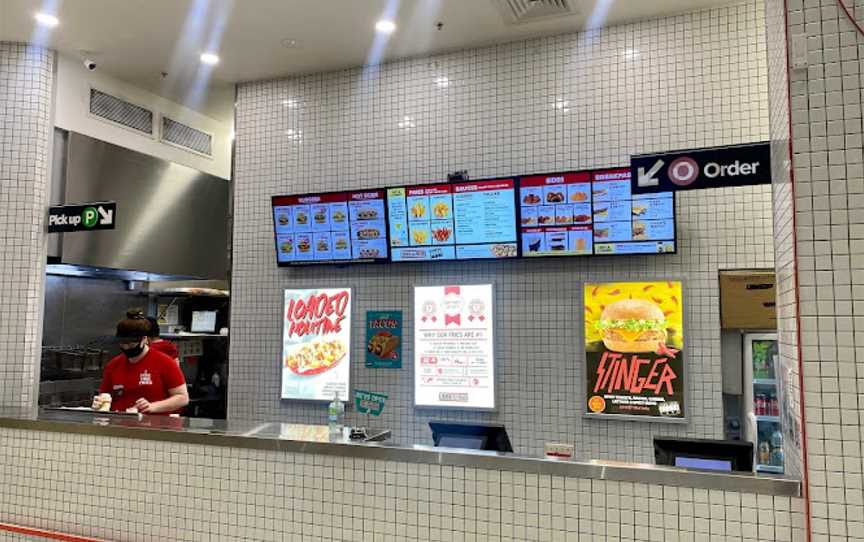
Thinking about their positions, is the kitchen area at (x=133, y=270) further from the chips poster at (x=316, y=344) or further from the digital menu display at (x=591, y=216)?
the digital menu display at (x=591, y=216)

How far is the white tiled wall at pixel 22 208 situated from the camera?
4508mm

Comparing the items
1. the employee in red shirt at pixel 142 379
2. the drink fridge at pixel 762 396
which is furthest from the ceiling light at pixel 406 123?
the drink fridge at pixel 762 396

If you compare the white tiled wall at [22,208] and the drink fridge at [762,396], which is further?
the white tiled wall at [22,208]

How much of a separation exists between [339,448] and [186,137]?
4652mm

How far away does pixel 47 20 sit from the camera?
14.0 ft

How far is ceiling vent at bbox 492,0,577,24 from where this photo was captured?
400 cm

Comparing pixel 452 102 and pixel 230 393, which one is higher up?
pixel 452 102

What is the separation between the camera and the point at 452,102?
4.79 m

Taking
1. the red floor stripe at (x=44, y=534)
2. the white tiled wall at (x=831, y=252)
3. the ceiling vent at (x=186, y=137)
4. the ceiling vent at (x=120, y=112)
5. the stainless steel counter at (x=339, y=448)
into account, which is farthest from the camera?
the ceiling vent at (x=186, y=137)

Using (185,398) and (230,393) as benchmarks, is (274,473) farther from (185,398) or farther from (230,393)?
(230,393)

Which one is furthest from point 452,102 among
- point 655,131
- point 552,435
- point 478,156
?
point 552,435

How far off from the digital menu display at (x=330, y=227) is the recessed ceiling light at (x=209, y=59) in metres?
1.19

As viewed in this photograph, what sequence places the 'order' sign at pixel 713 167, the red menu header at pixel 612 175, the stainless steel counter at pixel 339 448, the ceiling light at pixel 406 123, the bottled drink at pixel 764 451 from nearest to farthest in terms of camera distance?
the stainless steel counter at pixel 339 448
the 'order' sign at pixel 713 167
the bottled drink at pixel 764 451
the red menu header at pixel 612 175
the ceiling light at pixel 406 123

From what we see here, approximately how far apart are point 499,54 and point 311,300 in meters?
2.40
